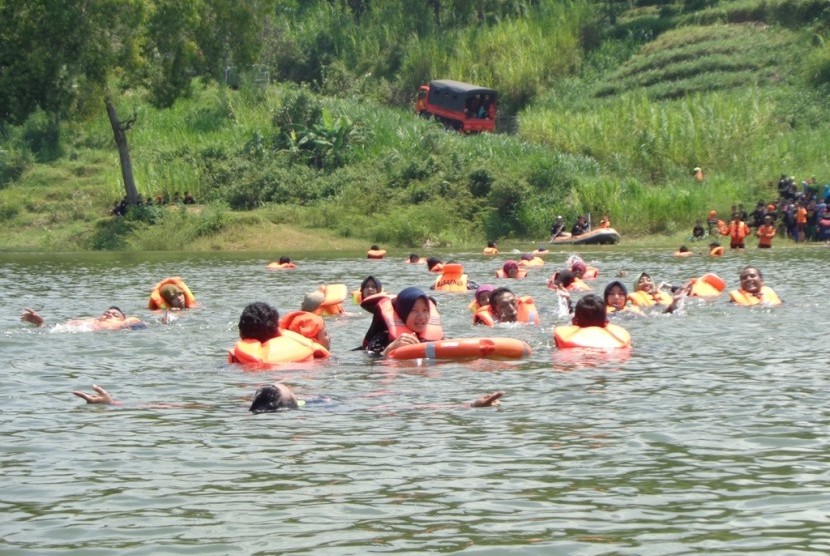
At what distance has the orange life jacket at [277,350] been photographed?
14.0m

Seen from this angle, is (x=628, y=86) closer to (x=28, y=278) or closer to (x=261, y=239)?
(x=261, y=239)

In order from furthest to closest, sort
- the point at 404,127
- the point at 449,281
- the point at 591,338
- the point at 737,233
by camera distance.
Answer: the point at 404,127, the point at 737,233, the point at 449,281, the point at 591,338

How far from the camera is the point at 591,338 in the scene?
15469mm

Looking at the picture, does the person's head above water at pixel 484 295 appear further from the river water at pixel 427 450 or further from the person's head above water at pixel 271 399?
the person's head above water at pixel 271 399

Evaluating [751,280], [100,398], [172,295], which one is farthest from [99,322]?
[751,280]

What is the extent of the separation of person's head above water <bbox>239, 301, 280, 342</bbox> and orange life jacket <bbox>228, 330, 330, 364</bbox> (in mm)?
63

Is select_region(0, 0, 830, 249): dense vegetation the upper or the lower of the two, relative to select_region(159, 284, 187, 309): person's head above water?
upper

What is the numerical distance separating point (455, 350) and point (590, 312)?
1.72 metres

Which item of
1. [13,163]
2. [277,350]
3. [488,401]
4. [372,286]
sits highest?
[13,163]

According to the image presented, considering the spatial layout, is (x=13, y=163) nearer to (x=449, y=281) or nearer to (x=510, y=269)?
(x=510, y=269)

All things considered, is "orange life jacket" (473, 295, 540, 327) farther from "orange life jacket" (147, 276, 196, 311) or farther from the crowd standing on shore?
the crowd standing on shore

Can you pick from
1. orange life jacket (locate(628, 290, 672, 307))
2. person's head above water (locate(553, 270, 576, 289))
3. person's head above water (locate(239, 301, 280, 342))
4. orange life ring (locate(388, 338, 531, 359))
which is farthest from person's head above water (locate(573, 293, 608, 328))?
person's head above water (locate(553, 270, 576, 289))

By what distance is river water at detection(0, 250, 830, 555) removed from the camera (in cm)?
787

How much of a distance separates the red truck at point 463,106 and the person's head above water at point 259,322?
146 feet
